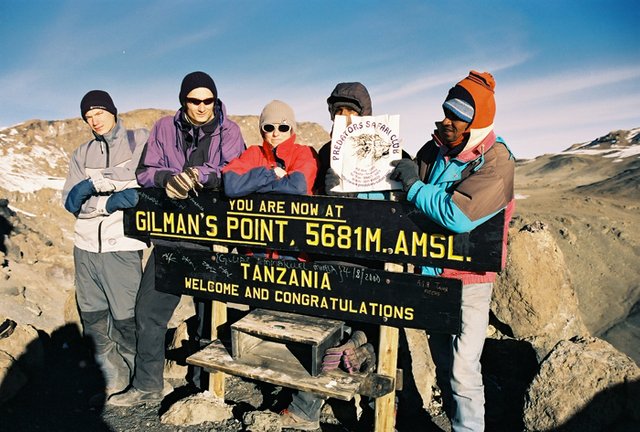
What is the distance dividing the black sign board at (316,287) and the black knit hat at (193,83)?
4.59 feet

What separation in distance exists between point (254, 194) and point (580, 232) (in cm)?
1140

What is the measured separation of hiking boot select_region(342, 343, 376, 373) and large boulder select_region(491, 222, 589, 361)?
6.72 feet

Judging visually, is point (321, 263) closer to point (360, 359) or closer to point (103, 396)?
point (360, 359)

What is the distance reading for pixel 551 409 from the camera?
13.1ft

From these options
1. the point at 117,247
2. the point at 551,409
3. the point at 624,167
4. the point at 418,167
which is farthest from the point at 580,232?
the point at 624,167

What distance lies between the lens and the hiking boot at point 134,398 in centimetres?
454

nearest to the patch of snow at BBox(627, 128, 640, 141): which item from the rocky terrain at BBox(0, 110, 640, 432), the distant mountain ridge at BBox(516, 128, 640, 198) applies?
the distant mountain ridge at BBox(516, 128, 640, 198)

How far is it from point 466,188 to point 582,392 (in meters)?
2.23

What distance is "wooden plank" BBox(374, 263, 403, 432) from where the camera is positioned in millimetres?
3795

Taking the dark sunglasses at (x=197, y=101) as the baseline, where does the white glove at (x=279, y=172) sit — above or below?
below

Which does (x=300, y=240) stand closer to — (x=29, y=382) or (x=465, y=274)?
(x=465, y=274)

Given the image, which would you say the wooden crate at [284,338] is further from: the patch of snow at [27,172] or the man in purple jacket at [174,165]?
the patch of snow at [27,172]

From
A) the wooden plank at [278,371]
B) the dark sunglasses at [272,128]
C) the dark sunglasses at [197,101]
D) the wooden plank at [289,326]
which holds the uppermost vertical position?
the dark sunglasses at [197,101]

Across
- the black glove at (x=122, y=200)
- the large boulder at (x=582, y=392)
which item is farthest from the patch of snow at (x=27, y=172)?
the large boulder at (x=582, y=392)
